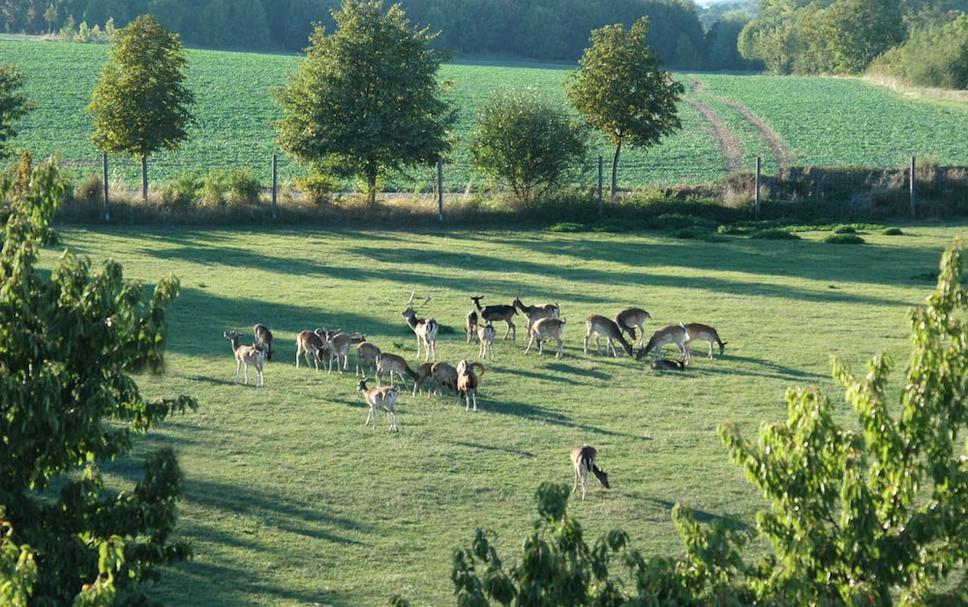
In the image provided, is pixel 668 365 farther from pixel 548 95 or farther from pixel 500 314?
pixel 548 95

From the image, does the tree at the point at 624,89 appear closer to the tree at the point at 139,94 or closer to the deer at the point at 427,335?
the tree at the point at 139,94

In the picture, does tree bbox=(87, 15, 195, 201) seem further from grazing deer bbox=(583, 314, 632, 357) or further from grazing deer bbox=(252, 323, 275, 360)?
grazing deer bbox=(583, 314, 632, 357)

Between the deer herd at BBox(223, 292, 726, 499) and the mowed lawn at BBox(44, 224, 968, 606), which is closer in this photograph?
the mowed lawn at BBox(44, 224, 968, 606)

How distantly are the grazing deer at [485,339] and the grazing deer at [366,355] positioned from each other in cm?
236

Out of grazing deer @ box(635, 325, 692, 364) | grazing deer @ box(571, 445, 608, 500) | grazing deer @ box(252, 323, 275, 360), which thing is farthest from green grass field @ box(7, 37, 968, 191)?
grazing deer @ box(571, 445, 608, 500)

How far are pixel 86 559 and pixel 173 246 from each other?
97.6 ft

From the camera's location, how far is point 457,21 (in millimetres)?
146500

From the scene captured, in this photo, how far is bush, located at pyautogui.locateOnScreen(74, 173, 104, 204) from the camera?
139 ft

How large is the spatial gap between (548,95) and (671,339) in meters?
61.3

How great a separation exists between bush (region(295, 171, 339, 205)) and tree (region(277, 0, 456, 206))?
1.09m

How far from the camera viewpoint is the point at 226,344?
26.0m

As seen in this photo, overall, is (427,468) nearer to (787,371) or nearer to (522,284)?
(787,371)

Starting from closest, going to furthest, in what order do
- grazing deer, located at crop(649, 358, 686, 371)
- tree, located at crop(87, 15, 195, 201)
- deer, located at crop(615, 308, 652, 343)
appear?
1. grazing deer, located at crop(649, 358, 686, 371)
2. deer, located at crop(615, 308, 652, 343)
3. tree, located at crop(87, 15, 195, 201)

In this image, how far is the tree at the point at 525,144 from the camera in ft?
146
